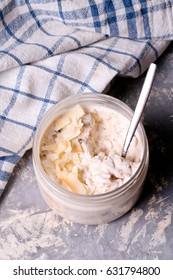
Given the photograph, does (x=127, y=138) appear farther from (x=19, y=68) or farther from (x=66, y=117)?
(x=19, y=68)

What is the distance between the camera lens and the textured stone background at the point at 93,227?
1012 millimetres

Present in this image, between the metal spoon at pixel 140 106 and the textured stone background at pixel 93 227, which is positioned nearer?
the metal spoon at pixel 140 106

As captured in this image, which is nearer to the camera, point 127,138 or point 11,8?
point 127,138

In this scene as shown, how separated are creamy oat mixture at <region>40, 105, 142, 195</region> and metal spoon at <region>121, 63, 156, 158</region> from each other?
25 millimetres

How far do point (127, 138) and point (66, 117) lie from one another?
112mm

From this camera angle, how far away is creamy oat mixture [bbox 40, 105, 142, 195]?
928mm

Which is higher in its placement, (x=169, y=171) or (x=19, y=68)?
(x=19, y=68)

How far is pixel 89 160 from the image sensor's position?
0.94m

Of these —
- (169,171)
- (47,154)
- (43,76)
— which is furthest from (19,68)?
(169,171)

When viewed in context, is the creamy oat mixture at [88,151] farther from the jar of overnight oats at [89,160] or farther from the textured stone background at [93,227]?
the textured stone background at [93,227]

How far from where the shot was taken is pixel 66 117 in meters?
0.99

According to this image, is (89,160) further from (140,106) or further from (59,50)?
(59,50)

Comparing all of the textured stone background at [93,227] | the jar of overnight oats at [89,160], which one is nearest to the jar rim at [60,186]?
the jar of overnight oats at [89,160]

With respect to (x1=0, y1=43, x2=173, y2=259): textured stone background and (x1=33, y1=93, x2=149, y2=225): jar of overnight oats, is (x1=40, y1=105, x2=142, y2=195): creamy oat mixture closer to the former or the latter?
(x1=33, y1=93, x2=149, y2=225): jar of overnight oats
